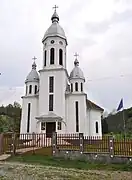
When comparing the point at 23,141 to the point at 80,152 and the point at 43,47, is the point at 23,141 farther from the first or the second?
the point at 43,47

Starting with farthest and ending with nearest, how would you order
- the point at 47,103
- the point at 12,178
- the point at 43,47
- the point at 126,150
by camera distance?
the point at 43,47
the point at 47,103
the point at 126,150
the point at 12,178

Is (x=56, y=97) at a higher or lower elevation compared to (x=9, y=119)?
higher

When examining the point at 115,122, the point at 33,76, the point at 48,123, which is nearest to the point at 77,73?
the point at 33,76

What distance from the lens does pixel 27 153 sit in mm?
15977

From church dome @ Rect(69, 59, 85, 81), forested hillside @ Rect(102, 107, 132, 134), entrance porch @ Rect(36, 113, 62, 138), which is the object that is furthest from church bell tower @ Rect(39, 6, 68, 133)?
forested hillside @ Rect(102, 107, 132, 134)

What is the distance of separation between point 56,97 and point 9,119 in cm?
2366

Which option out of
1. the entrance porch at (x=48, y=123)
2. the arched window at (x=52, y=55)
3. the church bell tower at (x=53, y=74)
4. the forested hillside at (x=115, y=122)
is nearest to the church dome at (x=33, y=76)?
the church bell tower at (x=53, y=74)

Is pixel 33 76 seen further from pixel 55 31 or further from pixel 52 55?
pixel 55 31

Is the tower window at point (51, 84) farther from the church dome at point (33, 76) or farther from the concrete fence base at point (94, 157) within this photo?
the concrete fence base at point (94, 157)

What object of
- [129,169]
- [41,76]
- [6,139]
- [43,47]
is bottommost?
[129,169]

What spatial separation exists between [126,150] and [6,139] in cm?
804

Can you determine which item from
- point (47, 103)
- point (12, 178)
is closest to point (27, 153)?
point (12, 178)

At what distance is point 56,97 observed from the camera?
2969cm

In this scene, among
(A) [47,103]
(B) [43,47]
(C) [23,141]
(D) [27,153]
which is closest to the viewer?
(D) [27,153]
